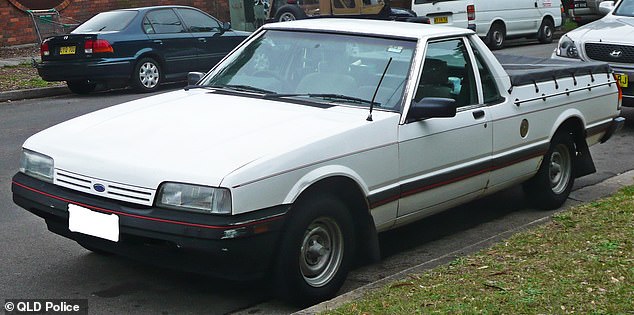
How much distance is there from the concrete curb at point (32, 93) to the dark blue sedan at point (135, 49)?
0.28 m

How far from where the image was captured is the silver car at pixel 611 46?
11.0 metres

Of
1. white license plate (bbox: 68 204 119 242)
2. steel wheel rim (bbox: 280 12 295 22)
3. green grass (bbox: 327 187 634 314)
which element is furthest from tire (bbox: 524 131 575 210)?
steel wheel rim (bbox: 280 12 295 22)

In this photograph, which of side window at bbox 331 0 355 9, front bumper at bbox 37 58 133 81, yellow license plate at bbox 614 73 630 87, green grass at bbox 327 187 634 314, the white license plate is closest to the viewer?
green grass at bbox 327 187 634 314

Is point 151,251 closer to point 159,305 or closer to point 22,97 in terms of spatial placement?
point 159,305

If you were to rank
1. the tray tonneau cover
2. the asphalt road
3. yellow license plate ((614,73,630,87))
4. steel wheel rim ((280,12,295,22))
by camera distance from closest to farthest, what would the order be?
the asphalt road, the tray tonneau cover, yellow license plate ((614,73,630,87)), steel wheel rim ((280,12,295,22))

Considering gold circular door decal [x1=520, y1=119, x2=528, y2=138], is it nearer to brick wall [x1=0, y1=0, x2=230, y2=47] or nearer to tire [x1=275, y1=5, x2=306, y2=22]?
brick wall [x1=0, y1=0, x2=230, y2=47]

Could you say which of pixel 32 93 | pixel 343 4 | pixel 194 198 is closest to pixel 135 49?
pixel 32 93

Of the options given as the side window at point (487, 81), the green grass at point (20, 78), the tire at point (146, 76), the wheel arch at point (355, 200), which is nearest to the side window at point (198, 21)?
the tire at point (146, 76)

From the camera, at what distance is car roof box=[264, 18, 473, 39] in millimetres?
6492

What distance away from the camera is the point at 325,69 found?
20.6 ft

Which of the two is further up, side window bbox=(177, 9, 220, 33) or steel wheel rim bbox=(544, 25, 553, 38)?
side window bbox=(177, 9, 220, 33)

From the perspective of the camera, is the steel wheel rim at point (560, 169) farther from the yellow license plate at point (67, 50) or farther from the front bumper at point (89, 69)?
→ the yellow license plate at point (67, 50)

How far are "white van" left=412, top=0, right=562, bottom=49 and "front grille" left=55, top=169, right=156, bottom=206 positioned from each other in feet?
52.6

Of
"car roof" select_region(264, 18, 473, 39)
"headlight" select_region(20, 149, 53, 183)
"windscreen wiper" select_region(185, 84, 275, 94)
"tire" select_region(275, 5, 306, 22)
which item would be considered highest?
"car roof" select_region(264, 18, 473, 39)
